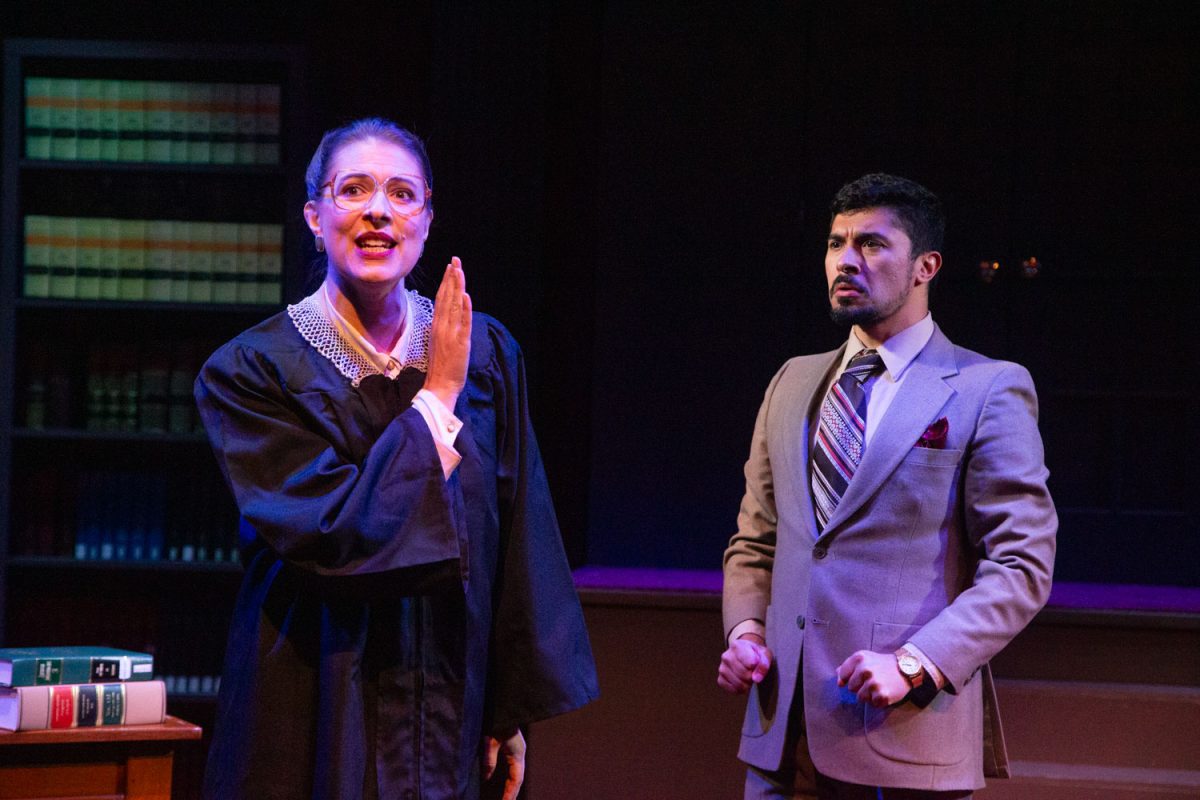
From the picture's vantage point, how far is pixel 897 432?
2131 millimetres

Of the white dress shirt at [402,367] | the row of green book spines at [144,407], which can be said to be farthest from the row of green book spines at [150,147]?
the white dress shirt at [402,367]

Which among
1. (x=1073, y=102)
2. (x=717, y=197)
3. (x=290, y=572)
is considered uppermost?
(x=1073, y=102)

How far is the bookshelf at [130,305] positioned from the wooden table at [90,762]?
77.7 inches

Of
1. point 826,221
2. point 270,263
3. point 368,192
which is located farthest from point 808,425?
point 270,263

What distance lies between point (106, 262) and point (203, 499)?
0.80 metres

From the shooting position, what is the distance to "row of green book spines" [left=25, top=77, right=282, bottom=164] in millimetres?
4035

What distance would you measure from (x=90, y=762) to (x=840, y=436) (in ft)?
A: 4.34

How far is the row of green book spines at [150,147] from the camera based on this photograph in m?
4.04

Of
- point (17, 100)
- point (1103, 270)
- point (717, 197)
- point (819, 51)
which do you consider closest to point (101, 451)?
point (17, 100)

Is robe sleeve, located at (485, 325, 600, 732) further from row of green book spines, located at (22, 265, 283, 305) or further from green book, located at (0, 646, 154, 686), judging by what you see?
row of green book spines, located at (22, 265, 283, 305)

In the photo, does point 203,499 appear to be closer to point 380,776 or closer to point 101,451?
point 101,451

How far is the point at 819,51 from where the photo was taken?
3.75 metres

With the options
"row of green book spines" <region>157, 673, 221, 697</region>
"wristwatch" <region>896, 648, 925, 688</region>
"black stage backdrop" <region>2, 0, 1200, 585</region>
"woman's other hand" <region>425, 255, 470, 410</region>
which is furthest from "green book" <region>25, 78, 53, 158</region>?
"wristwatch" <region>896, 648, 925, 688</region>

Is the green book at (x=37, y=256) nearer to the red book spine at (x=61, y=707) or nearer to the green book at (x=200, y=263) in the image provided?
the green book at (x=200, y=263)
